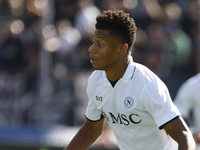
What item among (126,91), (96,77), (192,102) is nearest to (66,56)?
(192,102)

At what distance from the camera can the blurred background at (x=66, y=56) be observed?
24.5 ft

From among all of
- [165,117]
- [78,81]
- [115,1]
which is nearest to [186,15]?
[115,1]

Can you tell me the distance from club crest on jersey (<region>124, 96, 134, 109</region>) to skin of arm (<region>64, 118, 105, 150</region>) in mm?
567

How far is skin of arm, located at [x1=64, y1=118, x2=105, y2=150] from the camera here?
143 inches

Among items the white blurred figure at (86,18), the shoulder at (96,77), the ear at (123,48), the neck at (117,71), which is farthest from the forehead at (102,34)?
the white blurred figure at (86,18)

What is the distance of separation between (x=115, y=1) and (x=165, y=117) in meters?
5.16

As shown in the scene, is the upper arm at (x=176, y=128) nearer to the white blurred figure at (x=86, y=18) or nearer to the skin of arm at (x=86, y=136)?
the skin of arm at (x=86, y=136)

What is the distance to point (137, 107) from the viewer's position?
3121mm

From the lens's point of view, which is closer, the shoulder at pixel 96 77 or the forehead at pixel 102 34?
the forehead at pixel 102 34

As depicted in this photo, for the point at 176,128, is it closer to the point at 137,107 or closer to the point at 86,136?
the point at 137,107

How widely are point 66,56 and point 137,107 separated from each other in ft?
15.7

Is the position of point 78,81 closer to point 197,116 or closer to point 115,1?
point 115,1

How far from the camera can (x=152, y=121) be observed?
123 inches

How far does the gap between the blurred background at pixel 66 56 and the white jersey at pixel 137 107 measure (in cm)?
403
